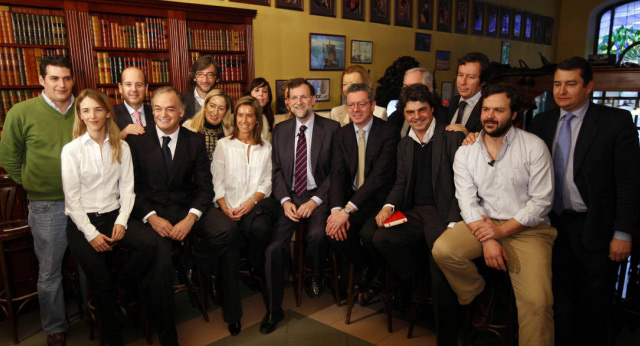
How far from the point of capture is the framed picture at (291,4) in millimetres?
5684

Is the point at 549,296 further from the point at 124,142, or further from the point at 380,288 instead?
the point at 124,142

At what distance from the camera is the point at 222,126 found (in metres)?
3.65

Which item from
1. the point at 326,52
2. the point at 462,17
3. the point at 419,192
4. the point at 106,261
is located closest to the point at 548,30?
the point at 462,17

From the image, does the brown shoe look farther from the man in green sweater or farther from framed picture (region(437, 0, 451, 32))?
framed picture (region(437, 0, 451, 32))

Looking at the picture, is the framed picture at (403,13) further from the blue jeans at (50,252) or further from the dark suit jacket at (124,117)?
the blue jeans at (50,252)

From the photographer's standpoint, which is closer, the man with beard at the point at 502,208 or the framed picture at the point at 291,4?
the man with beard at the point at 502,208

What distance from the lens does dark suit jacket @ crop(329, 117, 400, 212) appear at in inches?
125

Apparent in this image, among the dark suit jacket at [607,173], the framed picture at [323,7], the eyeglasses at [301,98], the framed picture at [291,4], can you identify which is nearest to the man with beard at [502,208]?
the dark suit jacket at [607,173]

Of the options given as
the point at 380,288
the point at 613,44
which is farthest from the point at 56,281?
the point at 613,44

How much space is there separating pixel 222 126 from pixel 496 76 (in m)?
4.65

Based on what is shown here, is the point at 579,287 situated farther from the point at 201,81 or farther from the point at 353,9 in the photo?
the point at 353,9

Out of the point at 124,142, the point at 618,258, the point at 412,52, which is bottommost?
the point at 618,258

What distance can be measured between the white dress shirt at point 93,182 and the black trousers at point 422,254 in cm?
170

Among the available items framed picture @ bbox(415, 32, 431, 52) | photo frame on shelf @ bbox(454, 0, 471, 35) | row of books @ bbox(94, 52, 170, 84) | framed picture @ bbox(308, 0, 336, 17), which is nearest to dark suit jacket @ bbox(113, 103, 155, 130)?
row of books @ bbox(94, 52, 170, 84)
